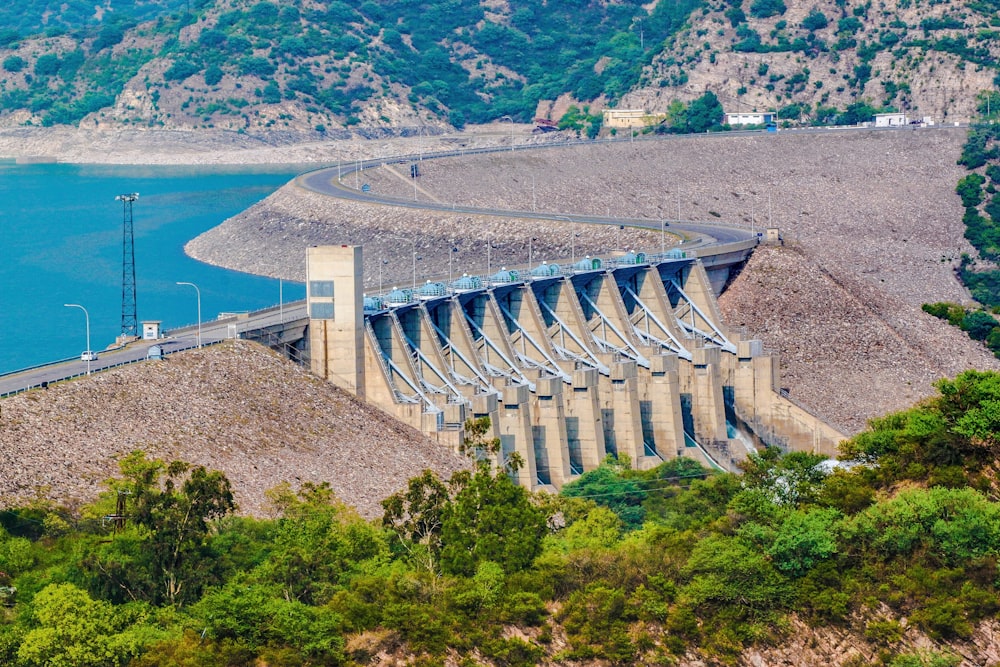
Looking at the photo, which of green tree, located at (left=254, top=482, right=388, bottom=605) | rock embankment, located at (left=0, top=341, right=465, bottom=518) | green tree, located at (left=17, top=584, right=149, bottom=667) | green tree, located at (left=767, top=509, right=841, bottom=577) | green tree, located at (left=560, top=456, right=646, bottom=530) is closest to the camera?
green tree, located at (left=17, top=584, right=149, bottom=667)

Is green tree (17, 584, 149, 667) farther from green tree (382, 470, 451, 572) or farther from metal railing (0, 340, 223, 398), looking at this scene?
metal railing (0, 340, 223, 398)

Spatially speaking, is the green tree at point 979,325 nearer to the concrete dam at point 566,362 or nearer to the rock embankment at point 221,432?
the concrete dam at point 566,362

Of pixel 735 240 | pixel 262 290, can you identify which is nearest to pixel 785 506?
pixel 735 240

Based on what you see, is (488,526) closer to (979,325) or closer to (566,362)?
(566,362)

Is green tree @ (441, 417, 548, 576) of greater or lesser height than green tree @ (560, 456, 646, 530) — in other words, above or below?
above

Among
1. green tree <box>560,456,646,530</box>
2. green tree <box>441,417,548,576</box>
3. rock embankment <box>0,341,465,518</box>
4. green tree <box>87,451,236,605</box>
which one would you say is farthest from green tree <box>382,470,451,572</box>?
green tree <box>560,456,646,530</box>

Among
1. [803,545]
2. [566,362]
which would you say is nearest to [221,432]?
[803,545]

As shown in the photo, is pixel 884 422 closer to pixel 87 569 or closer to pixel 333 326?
pixel 333 326

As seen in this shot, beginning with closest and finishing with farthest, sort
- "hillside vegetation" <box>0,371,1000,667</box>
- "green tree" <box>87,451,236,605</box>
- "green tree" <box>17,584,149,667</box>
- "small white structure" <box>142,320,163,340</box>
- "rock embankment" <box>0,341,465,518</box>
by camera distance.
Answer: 1. "green tree" <box>17,584,149,667</box>
2. "hillside vegetation" <box>0,371,1000,667</box>
3. "green tree" <box>87,451,236,605</box>
4. "rock embankment" <box>0,341,465,518</box>
5. "small white structure" <box>142,320,163,340</box>
